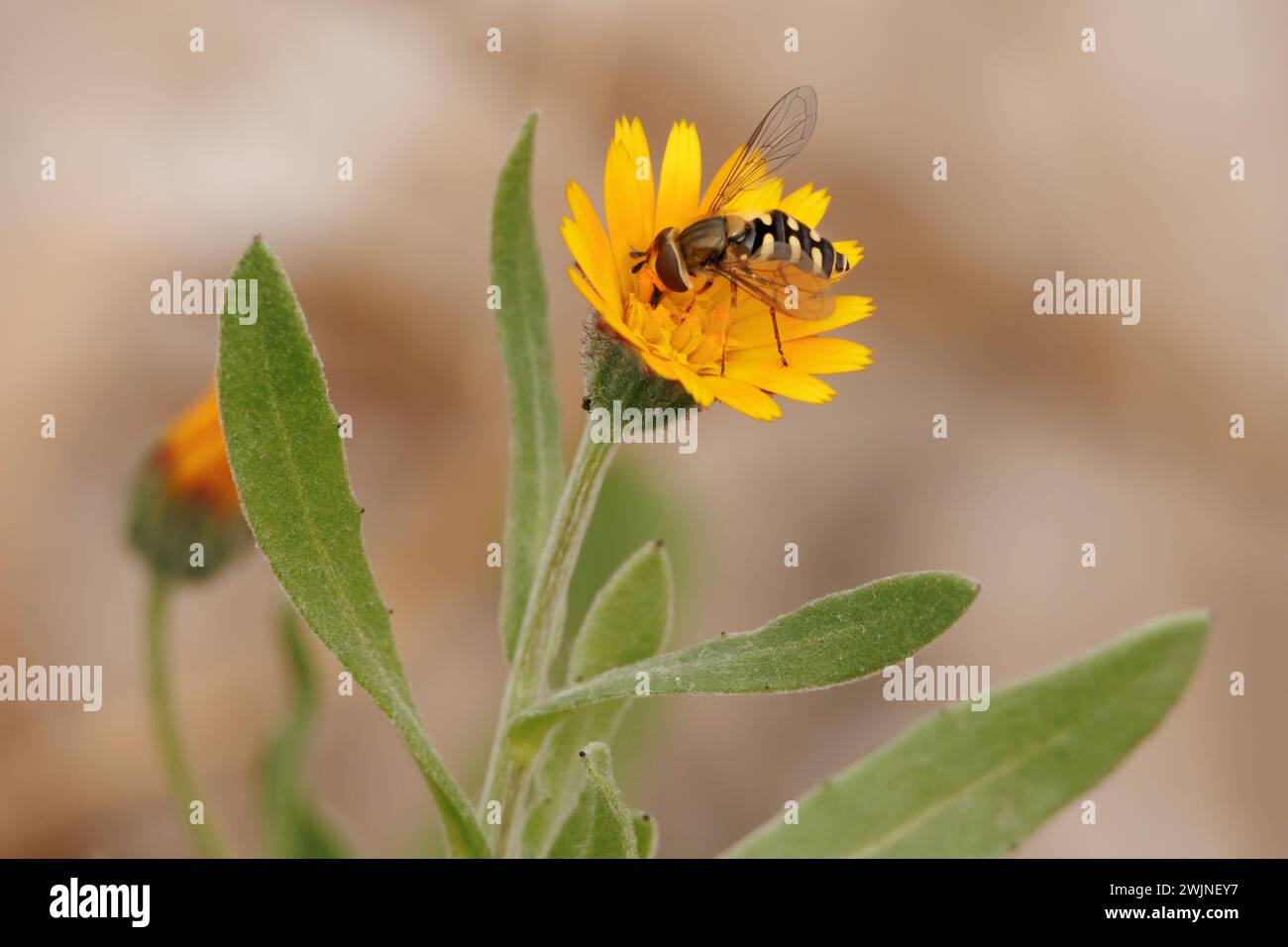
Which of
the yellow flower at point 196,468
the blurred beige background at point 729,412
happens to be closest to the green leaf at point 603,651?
the yellow flower at point 196,468

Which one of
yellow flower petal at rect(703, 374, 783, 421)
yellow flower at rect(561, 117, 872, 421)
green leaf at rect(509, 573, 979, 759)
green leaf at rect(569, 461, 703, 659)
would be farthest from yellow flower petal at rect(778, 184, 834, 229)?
green leaf at rect(569, 461, 703, 659)

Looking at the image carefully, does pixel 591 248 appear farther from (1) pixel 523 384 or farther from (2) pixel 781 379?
(1) pixel 523 384

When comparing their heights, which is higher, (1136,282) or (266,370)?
(1136,282)

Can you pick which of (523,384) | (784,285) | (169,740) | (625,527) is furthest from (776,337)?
(169,740)

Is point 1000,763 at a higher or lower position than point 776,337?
lower

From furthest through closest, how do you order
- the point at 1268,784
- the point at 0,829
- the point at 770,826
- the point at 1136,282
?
the point at 1136,282
the point at 1268,784
the point at 0,829
the point at 770,826
